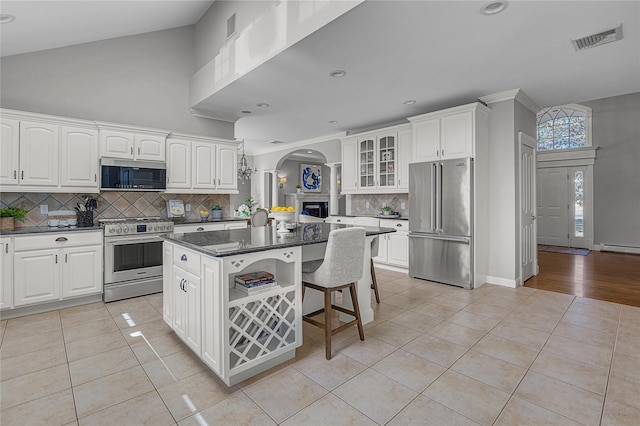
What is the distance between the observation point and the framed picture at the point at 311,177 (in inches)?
460

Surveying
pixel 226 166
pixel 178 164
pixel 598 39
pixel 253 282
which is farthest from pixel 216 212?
pixel 598 39

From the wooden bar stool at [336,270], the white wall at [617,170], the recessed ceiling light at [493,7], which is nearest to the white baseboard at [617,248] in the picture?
the white wall at [617,170]

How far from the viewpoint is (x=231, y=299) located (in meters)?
2.07

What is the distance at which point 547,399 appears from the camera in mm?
1923

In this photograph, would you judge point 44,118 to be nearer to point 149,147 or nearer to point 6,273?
point 149,147

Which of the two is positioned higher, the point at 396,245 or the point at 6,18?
the point at 6,18

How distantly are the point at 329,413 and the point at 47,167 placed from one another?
12.8ft

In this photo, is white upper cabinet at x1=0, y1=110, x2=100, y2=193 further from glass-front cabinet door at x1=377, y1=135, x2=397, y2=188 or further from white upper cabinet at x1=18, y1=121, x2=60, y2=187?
glass-front cabinet door at x1=377, y1=135, x2=397, y2=188

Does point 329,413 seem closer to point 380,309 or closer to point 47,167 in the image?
point 380,309

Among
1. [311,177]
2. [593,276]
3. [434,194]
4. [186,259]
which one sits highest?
[311,177]

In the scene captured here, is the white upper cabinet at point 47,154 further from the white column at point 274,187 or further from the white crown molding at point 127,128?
the white column at point 274,187

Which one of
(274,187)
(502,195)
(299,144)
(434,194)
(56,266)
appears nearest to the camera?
(56,266)

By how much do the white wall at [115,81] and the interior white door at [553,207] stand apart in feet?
26.1

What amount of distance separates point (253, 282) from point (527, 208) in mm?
4360
